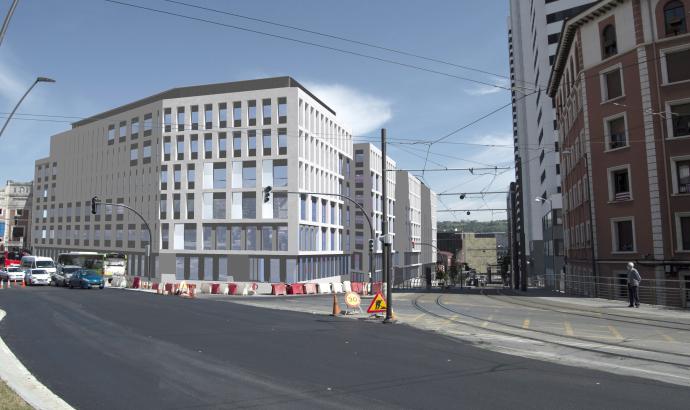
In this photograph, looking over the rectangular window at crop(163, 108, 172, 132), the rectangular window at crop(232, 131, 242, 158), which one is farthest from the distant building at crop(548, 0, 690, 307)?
the rectangular window at crop(163, 108, 172, 132)

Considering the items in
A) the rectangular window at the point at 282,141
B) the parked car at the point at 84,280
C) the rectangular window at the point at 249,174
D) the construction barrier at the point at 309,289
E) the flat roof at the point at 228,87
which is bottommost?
the construction barrier at the point at 309,289

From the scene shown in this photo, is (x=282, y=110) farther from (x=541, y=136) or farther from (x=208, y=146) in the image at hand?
(x=541, y=136)

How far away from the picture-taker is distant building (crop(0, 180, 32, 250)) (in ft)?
347

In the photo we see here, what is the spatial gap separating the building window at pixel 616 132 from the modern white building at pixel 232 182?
27.3 metres

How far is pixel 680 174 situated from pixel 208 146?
144ft

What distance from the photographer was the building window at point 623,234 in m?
29.2

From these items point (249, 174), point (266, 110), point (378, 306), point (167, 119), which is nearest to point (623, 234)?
point (378, 306)

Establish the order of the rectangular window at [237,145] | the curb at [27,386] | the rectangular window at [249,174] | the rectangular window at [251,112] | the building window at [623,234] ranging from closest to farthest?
the curb at [27,386] → the building window at [623,234] → the rectangular window at [249,174] → the rectangular window at [251,112] → the rectangular window at [237,145]

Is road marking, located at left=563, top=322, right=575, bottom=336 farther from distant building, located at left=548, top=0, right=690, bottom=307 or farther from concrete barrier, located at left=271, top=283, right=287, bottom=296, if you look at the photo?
concrete barrier, located at left=271, top=283, right=287, bottom=296

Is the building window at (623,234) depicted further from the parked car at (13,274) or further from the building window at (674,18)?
the parked car at (13,274)

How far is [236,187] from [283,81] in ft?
41.9

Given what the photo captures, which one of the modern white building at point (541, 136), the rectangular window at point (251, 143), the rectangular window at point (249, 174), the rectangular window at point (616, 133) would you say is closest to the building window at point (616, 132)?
the rectangular window at point (616, 133)

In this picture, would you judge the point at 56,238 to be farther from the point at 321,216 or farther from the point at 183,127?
the point at 321,216

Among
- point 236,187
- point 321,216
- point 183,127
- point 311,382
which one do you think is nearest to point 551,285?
point 321,216
